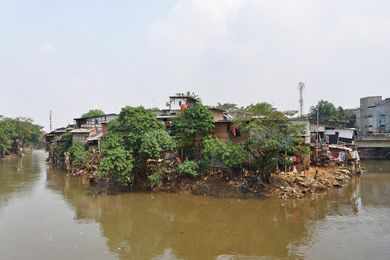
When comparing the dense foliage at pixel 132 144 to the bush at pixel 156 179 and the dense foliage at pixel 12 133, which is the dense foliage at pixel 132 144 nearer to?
the bush at pixel 156 179

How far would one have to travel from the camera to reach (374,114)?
68.6 m

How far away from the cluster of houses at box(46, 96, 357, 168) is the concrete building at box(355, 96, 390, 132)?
2198 centimetres

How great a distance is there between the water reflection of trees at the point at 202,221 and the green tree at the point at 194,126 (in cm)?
431

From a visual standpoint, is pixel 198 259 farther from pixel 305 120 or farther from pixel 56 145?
pixel 56 145

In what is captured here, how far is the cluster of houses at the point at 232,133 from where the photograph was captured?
96.6 ft

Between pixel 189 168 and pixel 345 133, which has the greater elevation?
pixel 345 133

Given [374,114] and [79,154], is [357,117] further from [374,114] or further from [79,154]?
[79,154]

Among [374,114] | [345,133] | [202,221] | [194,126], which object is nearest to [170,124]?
[194,126]

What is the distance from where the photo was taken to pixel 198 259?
15.0m

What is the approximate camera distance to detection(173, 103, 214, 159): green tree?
1097 inches

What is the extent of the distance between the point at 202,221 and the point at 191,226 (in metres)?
1.09

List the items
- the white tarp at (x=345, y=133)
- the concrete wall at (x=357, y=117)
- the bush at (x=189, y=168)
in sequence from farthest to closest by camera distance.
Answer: the concrete wall at (x=357, y=117)
the white tarp at (x=345, y=133)
the bush at (x=189, y=168)

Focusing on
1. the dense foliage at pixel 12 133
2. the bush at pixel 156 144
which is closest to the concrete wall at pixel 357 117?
the bush at pixel 156 144

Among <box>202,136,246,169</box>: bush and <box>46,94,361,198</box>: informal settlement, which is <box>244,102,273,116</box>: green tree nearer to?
<box>46,94,361,198</box>: informal settlement
